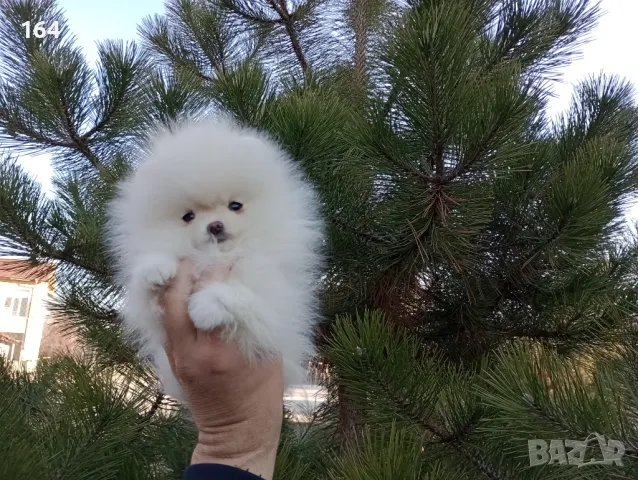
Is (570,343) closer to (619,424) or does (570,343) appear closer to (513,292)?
(513,292)

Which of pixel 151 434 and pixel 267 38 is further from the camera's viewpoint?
pixel 267 38

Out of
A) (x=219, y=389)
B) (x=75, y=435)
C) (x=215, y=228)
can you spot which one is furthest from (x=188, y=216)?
(x=75, y=435)

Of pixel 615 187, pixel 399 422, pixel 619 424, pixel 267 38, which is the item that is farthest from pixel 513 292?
pixel 267 38

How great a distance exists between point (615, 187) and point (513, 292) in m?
0.27

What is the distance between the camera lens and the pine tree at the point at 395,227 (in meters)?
0.66

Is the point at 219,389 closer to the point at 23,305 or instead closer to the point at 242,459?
the point at 242,459

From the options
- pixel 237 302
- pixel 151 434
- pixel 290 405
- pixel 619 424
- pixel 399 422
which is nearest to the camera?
pixel 619 424

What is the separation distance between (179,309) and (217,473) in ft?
0.61

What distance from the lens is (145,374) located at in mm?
1095

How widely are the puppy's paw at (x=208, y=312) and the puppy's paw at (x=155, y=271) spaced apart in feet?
0.18

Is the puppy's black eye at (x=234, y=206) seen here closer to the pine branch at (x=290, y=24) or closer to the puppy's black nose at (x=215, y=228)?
the puppy's black nose at (x=215, y=228)

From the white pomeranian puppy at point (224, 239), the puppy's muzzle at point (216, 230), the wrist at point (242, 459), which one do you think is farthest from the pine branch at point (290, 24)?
the wrist at point (242, 459)

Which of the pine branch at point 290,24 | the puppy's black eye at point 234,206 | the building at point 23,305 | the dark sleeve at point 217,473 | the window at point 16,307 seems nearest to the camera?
the dark sleeve at point 217,473

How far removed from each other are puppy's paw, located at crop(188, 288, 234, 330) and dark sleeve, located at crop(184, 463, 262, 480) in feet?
0.50
